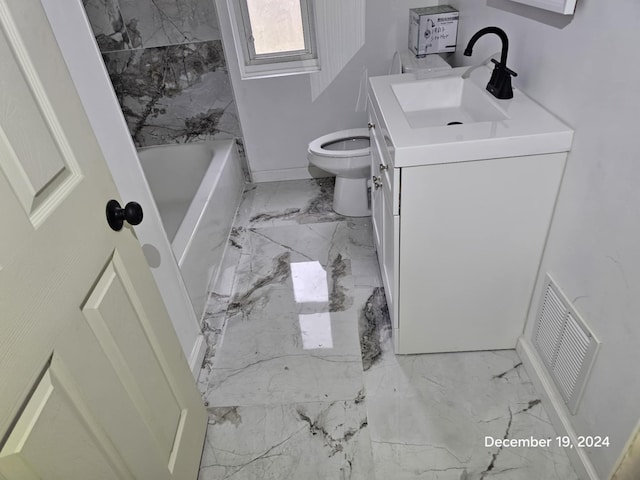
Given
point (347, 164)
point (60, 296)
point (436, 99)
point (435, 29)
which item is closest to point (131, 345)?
point (60, 296)

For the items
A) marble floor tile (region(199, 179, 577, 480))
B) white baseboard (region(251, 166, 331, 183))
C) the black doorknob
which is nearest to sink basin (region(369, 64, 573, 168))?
the black doorknob

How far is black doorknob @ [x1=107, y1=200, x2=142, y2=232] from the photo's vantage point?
0.90 metres

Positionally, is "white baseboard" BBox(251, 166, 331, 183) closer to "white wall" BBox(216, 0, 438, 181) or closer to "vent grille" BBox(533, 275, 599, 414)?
"white wall" BBox(216, 0, 438, 181)

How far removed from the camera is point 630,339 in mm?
987

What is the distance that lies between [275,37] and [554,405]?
8.09ft

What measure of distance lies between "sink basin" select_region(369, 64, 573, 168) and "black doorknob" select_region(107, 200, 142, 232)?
713mm

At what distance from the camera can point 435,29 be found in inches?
85.3

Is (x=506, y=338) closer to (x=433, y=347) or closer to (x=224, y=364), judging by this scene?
(x=433, y=347)

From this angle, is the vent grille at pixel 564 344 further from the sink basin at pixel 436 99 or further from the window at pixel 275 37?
the window at pixel 275 37

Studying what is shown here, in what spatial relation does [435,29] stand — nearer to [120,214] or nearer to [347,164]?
[347,164]

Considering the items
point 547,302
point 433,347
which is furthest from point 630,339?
point 433,347

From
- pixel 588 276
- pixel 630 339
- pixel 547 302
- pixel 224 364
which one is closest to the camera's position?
pixel 630 339

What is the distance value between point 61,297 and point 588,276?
49.0 inches

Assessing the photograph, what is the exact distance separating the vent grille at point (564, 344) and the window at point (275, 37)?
6.60 feet
